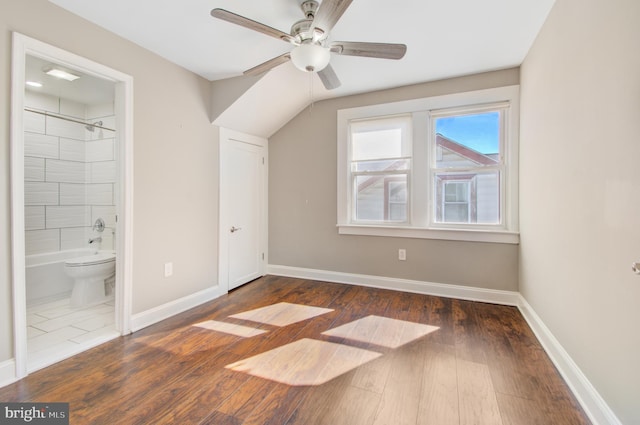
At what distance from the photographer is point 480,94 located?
3.06 m

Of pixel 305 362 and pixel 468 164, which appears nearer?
pixel 305 362

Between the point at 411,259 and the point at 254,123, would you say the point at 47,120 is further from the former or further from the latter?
the point at 411,259

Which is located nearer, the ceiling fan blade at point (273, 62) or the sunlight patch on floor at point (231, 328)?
the ceiling fan blade at point (273, 62)

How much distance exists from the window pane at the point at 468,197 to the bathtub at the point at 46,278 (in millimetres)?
4551

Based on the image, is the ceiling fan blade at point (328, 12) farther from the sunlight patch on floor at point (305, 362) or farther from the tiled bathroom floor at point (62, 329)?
the tiled bathroom floor at point (62, 329)

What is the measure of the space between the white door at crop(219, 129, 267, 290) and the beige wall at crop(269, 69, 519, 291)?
20 centimetres

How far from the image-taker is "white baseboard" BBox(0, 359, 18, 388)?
5.62 feet

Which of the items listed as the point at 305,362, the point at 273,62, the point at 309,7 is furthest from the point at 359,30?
the point at 305,362

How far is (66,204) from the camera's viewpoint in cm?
349

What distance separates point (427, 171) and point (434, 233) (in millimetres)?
748

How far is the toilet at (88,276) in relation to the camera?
293 centimetres

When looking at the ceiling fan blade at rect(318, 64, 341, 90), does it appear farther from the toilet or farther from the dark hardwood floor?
the toilet

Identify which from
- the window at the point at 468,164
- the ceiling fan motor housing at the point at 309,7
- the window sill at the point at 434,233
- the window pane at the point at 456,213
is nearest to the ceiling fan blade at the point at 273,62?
the ceiling fan motor housing at the point at 309,7

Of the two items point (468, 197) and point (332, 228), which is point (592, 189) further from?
point (332, 228)
